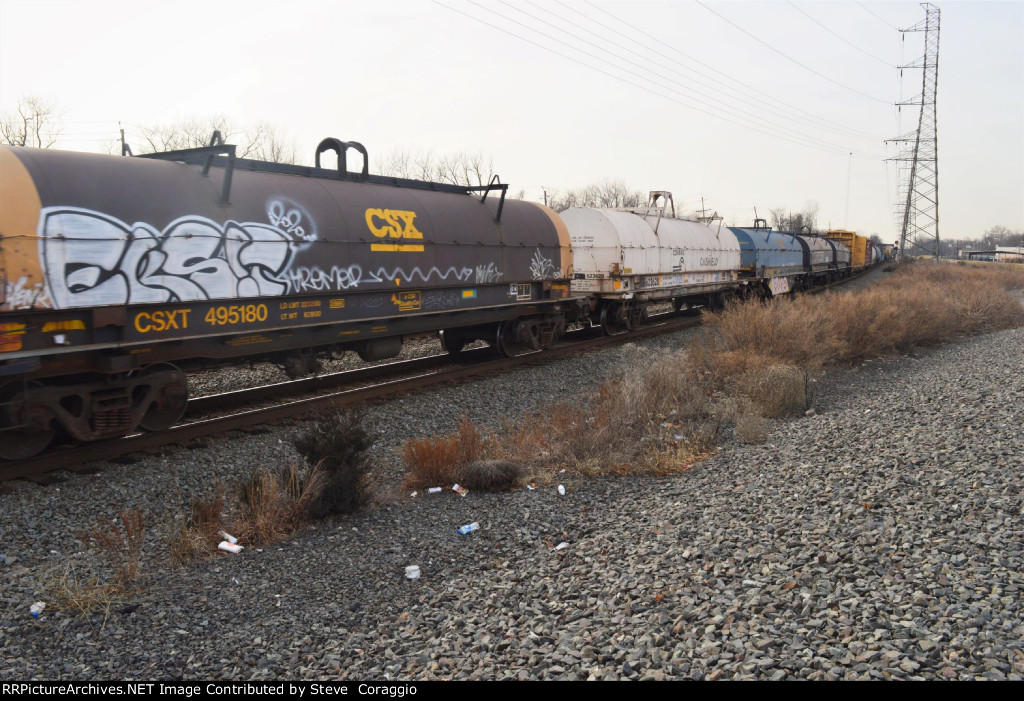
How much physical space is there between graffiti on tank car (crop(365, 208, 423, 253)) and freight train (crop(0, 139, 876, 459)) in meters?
0.02

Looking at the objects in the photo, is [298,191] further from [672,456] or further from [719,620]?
[719,620]

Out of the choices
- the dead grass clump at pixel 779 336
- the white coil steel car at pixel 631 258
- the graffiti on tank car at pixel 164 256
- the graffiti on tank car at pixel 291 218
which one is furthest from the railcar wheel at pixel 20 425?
the white coil steel car at pixel 631 258

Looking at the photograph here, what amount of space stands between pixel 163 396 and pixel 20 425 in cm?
160

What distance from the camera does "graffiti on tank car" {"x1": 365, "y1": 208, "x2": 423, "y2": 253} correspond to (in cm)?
1075

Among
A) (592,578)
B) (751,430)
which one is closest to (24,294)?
(592,578)

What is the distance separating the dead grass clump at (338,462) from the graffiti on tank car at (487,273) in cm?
613

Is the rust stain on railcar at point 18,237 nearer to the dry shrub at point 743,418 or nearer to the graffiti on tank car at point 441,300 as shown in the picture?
the graffiti on tank car at point 441,300

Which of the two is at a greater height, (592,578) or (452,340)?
(452,340)

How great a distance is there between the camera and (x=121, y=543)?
17.9ft

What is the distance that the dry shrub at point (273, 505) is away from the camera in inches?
235

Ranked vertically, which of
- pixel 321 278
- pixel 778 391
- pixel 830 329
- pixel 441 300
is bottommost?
pixel 778 391

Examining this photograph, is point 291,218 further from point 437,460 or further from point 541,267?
point 541,267

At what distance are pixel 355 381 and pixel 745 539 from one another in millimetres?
8252

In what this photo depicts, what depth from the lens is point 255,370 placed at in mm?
13117
